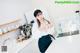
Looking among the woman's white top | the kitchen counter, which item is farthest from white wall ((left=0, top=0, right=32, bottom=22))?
the kitchen counter

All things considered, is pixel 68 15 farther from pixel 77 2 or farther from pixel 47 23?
pixel 47 23

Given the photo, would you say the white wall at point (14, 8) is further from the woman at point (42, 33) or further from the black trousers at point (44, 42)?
the black trousers at point (44, 42)

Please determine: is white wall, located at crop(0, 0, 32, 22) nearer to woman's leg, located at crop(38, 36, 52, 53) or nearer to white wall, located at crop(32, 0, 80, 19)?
white wall, located at crop(32, 0, 80, 19)

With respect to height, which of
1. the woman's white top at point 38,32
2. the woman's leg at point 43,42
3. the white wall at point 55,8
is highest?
the white wall at point 55,8

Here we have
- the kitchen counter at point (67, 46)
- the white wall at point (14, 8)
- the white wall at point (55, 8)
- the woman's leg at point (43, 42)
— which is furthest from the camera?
the white wall at point (55, 8)

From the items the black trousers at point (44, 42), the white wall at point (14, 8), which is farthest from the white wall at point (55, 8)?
the black trousers at point (44, 42)

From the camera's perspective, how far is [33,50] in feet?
7.14

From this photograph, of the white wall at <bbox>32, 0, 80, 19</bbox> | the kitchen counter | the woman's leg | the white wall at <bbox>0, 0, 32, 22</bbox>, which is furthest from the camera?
the white wall at <bbox>32, 0, 80, 19</bbox>

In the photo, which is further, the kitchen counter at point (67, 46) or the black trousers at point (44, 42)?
the black trousers at point (44, 42)

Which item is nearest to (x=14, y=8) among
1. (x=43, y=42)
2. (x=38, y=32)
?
(x=38, y=32)

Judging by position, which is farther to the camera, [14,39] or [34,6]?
[34,6]

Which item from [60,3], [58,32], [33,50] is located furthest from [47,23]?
[60,3]

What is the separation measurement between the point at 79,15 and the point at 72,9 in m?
0.27

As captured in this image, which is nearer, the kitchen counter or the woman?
the kitchen counter
